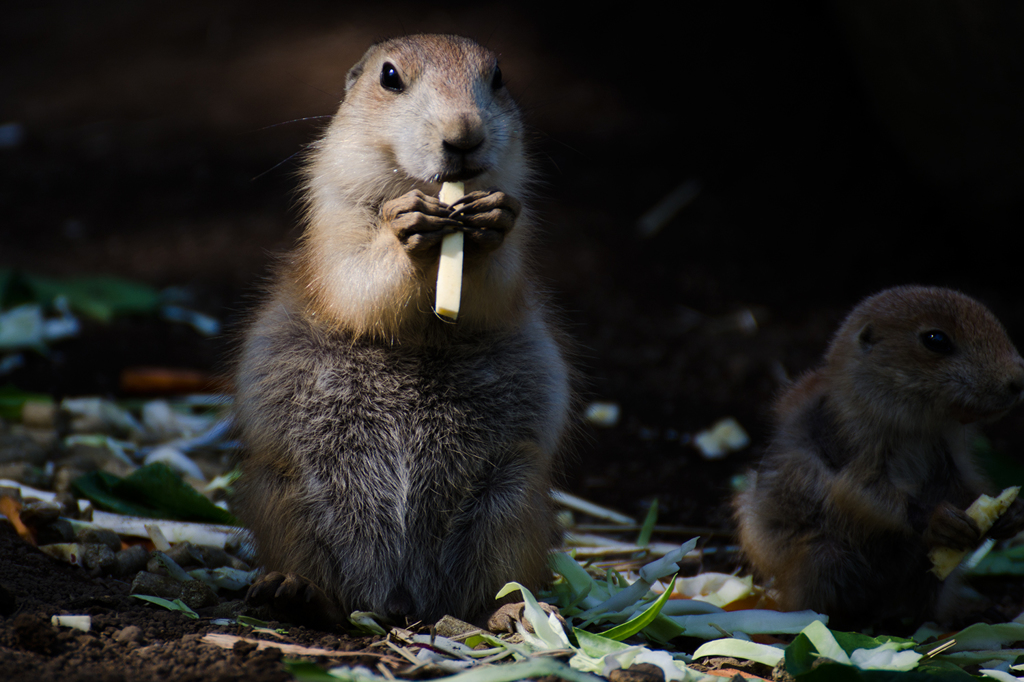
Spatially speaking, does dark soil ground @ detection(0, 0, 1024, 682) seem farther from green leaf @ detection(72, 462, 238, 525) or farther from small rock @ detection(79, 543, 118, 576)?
green leaf @ detection(72, 462, 238, 525)

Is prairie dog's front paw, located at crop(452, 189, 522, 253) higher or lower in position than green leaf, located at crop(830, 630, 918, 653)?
higher

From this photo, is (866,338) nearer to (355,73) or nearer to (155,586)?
(355,73)

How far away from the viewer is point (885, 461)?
3.82m

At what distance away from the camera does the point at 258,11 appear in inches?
501

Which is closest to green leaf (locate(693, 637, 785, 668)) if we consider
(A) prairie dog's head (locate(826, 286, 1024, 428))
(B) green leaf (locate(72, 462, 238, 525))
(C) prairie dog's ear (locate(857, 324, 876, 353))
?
(A) prairie dog's head (locate(826, 286, 1024, 428))

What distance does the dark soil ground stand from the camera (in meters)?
6.68

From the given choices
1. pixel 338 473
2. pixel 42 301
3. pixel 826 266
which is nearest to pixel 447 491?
pixel 338 473

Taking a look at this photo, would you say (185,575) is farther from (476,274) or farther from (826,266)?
(826,266)

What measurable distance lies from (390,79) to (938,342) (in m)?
2.42

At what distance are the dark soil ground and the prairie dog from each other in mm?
1073

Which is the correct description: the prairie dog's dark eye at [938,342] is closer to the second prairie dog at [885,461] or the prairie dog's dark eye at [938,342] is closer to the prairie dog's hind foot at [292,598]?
the second prairie dog at [885,461]

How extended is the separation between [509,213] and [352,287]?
68 centimetres

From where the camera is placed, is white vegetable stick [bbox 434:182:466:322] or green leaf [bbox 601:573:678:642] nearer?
white vegetable stick [bbox 434:182:466:322]

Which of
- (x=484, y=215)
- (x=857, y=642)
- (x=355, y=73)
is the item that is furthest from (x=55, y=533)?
(x=857, y=642)
